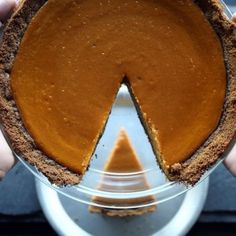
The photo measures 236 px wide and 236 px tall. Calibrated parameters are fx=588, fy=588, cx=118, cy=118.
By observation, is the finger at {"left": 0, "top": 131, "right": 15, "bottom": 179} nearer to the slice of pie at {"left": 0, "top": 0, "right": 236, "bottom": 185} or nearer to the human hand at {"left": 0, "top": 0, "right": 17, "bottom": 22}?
the slice of pie at {"left": 0, "top": 0, "right": 236, "bottom": 185}

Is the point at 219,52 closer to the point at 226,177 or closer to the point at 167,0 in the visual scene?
the point at 167,0

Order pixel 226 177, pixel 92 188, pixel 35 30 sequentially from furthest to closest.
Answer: pixel 226 177 < pixel 92 188 < pixel 35 30

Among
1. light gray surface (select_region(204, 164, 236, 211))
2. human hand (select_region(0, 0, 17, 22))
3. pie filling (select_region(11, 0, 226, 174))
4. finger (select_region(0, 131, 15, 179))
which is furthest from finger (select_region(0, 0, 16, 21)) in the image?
light gray surface (select_region(204, 164, 236, 211))

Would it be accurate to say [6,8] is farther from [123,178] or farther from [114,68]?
[123,178]

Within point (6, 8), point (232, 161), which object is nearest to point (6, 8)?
point (6, 8)

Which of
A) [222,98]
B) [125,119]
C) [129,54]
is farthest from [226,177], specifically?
[129,54]

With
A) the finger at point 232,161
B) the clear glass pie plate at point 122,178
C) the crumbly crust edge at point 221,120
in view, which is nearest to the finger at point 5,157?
the clear glass pie plate at point 122,178

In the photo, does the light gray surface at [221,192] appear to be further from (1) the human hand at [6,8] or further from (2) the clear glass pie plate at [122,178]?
(1) the human hand at [6,8]
